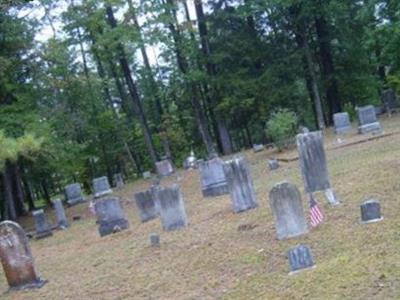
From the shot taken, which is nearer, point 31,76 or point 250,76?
point 31,76

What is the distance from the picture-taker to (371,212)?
809 centimetres

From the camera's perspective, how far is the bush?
2150cm

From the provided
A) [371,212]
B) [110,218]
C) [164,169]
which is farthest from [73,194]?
[371,212]

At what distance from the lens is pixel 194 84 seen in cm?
3156

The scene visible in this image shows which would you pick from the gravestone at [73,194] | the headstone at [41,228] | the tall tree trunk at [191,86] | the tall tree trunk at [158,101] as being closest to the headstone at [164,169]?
the gravestone at [73,194]

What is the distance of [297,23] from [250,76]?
3994 millimetres

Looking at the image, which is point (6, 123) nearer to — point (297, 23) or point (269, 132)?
point (269, 132)

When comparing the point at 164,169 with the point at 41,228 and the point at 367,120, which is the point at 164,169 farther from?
the point at 367,120

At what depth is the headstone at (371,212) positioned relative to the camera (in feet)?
26.3

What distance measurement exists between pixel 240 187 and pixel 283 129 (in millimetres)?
10218

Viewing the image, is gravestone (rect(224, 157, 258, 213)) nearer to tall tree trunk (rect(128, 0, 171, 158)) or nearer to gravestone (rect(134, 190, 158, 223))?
gravestone (rect(134, 190, 158, 223))

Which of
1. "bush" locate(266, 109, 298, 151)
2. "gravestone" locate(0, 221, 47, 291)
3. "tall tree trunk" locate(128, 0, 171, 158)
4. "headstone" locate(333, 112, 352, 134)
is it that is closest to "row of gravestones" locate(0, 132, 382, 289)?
"gravestone" locate(0, 221, 47, 291)

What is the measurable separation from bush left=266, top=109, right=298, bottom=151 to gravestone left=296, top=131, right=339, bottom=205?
10.7 m

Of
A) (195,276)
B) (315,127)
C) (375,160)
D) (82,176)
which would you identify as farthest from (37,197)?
(195,276)
